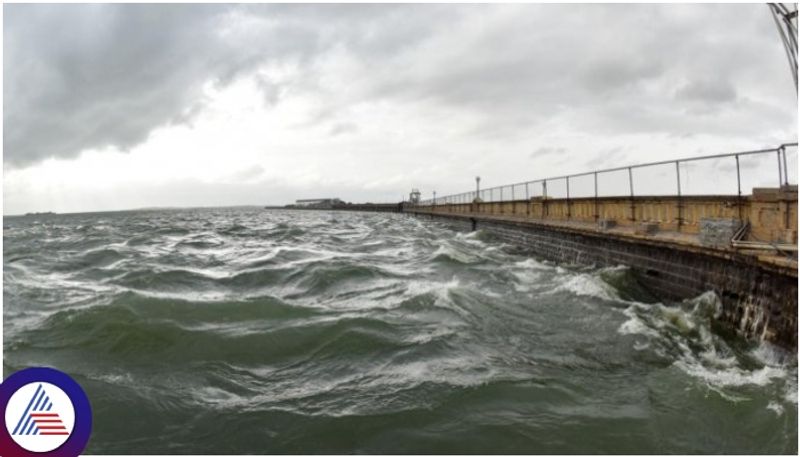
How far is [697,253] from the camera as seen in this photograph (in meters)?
10.6

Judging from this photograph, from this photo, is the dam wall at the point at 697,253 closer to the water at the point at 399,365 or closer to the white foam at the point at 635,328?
the water at the point at 399,365

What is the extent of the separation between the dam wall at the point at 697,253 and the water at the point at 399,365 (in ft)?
1.39

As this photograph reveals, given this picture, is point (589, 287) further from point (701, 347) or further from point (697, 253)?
point (701, 347)

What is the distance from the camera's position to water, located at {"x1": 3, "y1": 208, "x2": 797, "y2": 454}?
516 centimetres

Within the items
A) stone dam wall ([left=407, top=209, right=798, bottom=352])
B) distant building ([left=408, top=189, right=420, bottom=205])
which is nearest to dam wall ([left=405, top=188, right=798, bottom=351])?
stone dam wall ([left=407, top=209, right=798, bottom=352])

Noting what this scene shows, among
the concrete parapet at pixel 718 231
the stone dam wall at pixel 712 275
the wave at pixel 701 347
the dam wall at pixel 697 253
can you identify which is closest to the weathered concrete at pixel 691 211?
the dam wall at pixel 697 253

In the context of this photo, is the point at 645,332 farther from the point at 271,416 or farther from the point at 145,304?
the point at 145,304

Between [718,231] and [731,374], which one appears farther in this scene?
[718,231]

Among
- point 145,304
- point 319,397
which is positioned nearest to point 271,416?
point 319,397

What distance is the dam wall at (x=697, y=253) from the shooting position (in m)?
8.05

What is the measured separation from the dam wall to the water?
423 millimetres

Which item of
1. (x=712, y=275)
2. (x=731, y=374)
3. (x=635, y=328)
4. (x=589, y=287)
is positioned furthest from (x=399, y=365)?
(x=589, y=287)

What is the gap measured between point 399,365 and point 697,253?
7.14 metres

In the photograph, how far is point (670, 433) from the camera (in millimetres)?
5203
